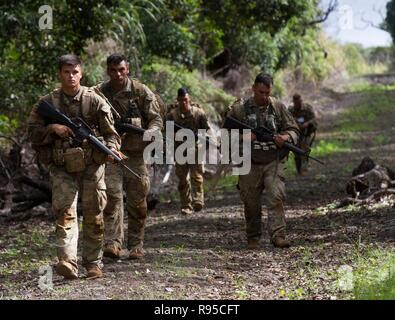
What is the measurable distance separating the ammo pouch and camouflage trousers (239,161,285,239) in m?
2.54

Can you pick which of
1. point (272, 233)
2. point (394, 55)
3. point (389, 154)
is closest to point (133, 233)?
point (272, 233)

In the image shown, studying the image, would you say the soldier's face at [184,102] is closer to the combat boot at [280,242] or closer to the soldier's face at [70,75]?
the combat boot at [280,242]

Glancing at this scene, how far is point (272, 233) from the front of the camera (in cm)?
915

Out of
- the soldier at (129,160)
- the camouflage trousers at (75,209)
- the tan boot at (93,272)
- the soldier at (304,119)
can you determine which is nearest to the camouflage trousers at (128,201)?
the soldier at (129,160)

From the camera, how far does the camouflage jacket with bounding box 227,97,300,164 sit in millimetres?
9102

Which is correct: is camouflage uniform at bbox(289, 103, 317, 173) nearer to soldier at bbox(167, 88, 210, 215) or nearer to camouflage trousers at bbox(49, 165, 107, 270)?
soldier at bbox(167, 88, 210, 215)

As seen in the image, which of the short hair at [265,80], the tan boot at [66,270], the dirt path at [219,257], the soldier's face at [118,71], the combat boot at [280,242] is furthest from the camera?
the combat boot at [280,242]

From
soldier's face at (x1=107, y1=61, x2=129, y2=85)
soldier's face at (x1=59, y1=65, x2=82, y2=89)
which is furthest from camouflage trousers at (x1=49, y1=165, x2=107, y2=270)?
soldier's face at (x1=107, y1=61, x2=129, y2=85)

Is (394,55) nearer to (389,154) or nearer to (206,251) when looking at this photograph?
(389,154)

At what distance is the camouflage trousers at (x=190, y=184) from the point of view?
42.9ft

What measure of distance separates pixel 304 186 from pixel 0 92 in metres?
5.92

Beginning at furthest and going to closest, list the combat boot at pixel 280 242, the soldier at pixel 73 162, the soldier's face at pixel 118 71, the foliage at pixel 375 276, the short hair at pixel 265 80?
the combat boot at pixel 280 242, the short hair at pixel 265 80, the soldier's face at pixel 118 71, the soldier at pixel 73 162, the foliage at pixel 375 276

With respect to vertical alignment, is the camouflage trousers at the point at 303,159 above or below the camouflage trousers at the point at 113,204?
above

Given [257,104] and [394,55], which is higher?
[394,55]
